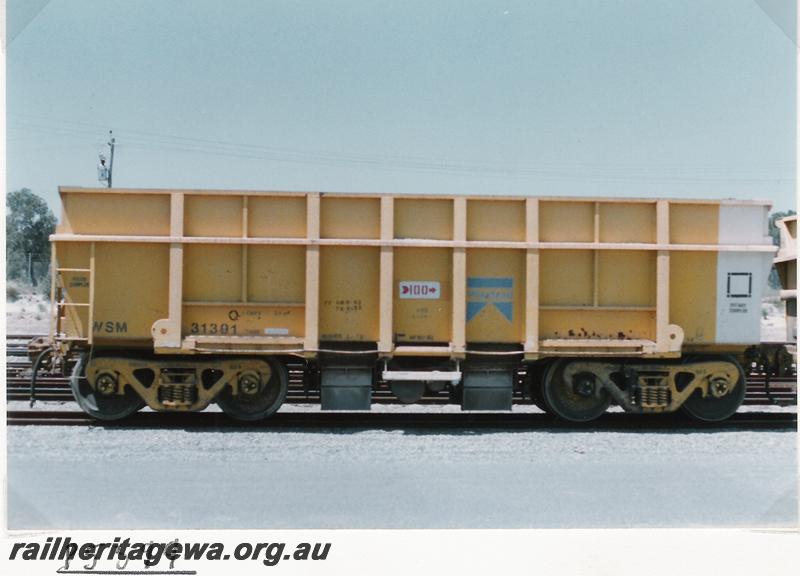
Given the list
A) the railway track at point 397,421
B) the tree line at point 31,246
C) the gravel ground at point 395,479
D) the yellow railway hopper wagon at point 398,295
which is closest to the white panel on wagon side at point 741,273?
the yellow railway hopper wagon at point 398,295

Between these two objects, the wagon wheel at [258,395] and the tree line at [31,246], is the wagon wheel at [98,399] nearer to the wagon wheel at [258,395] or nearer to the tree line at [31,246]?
the wagon wheel at [258,395]

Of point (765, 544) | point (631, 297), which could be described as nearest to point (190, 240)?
point (631, 297)

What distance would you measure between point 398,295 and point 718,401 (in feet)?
16.2

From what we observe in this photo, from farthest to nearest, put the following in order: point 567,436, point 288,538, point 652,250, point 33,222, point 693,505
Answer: point 33,222 → point 652,250 → point 567,436 → point 693,505 → point 288,538

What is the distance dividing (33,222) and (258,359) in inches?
421

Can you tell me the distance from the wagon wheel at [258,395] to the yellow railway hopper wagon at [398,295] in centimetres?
3

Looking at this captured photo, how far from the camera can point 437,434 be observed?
8984 mm

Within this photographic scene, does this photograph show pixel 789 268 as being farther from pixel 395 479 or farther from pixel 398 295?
pixel 395 479

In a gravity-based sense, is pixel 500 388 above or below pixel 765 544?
above

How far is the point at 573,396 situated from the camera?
9.56 metres

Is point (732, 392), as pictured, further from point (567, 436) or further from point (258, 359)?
point (258, 359)

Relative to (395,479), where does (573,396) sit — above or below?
above
